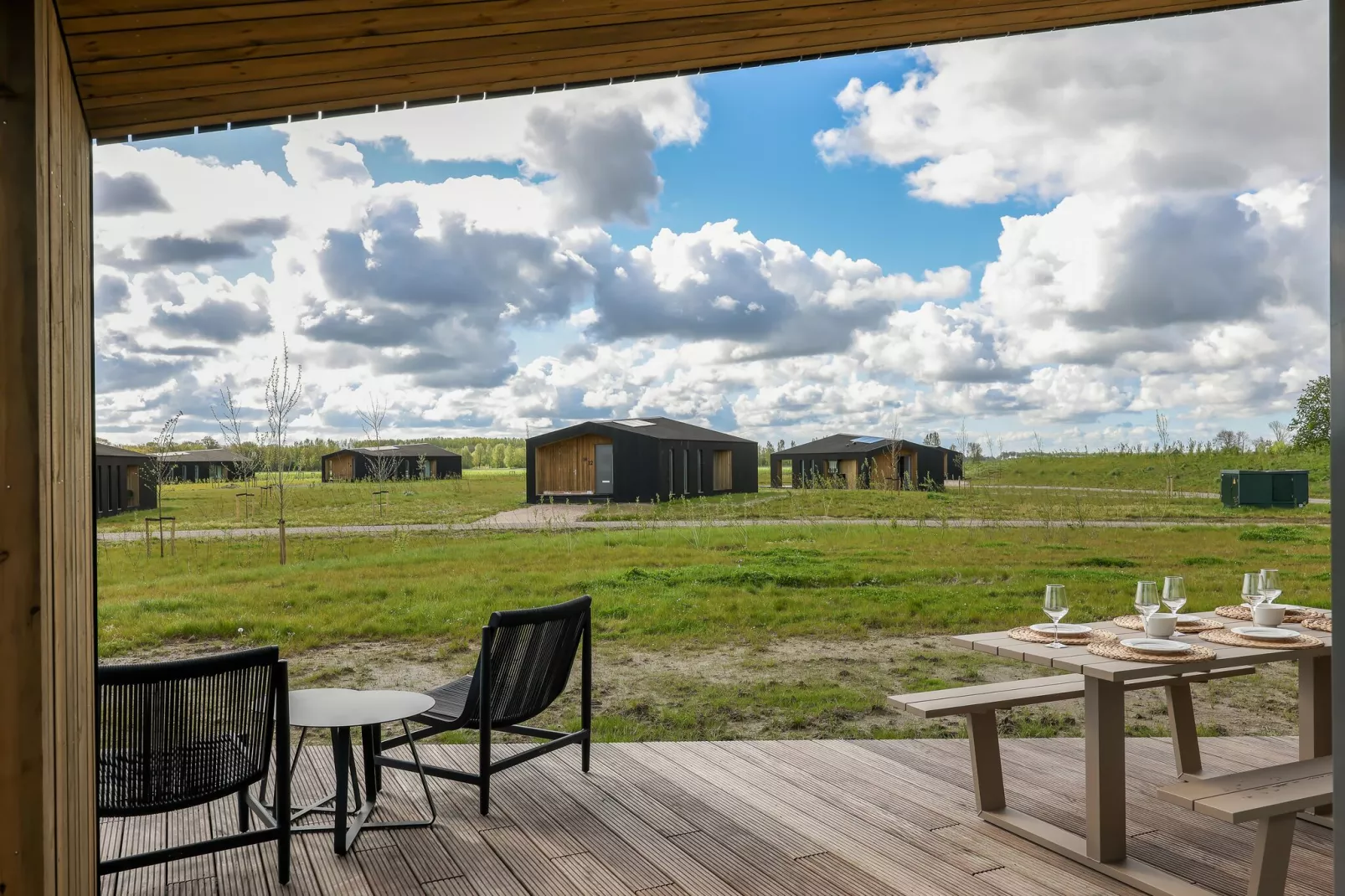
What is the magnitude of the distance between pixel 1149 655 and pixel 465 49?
2.72m

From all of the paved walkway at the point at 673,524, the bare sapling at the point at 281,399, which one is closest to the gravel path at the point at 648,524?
the paved walkway at the point at 673,524

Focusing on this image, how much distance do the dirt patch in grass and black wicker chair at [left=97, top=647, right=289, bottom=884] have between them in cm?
321

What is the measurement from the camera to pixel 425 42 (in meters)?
2.45

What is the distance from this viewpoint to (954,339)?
51.7 ft

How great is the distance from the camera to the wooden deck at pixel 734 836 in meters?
2.77

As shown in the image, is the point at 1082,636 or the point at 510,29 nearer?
the point at 510,29

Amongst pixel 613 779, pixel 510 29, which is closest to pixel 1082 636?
pixel 613 779

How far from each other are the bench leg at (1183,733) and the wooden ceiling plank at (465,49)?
2808 mm

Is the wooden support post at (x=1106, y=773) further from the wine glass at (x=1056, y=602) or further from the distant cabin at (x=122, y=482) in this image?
the distant cabin at (x=122, y=482)

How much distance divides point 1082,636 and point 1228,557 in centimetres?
995

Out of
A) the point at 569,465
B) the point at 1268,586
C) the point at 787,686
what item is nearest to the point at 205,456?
the point at 569,465

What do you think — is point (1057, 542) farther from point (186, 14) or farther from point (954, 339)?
point (186, 14)

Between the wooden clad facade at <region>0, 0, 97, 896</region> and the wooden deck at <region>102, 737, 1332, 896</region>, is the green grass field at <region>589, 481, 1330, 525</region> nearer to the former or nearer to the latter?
the wooden deck at <region>102, 737, 1332, 896</region>

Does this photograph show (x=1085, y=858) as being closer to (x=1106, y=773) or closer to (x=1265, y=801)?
(x=1106, y=773)
